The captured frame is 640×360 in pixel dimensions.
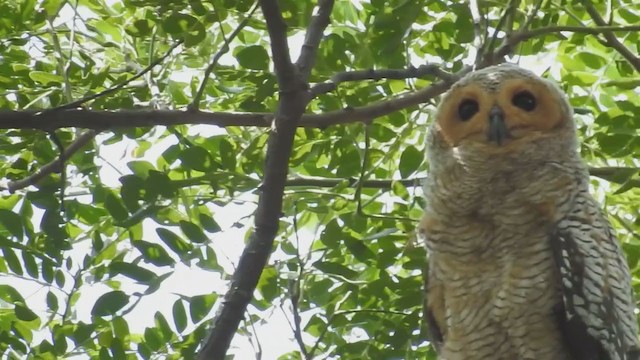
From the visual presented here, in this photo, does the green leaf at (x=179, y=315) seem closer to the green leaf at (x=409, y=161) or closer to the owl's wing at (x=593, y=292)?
the green leaf at (x=409, y=161)

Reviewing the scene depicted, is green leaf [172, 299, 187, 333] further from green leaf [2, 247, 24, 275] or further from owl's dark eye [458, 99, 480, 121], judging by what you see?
owl's dark eye [458, 99, 480, 121]

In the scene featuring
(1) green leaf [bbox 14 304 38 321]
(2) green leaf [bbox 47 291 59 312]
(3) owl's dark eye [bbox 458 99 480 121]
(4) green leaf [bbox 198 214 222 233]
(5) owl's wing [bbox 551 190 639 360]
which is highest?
(3) owl's dark eye [bbox 458 99 480 121]

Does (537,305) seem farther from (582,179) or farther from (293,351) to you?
(293,351)

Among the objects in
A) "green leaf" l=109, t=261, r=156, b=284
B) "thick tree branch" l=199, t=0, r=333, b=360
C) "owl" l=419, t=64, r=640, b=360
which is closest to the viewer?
"thick tree branch" l=199, t=0, r=333, b=360

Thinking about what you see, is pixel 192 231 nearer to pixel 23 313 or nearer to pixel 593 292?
pixel 23 313

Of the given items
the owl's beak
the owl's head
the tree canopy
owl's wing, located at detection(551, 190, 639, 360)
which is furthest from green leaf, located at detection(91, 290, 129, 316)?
owl's wing, located at detection(551, 190, 639, 360)

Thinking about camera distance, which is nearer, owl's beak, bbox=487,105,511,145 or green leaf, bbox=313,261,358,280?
owl's beak, bbox=487,105,511,145

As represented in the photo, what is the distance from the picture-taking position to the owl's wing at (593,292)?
13.4ft

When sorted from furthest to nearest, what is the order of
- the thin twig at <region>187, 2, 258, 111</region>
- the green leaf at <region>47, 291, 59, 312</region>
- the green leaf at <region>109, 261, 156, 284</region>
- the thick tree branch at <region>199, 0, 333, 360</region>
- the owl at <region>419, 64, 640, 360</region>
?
the green leaf at <region>47, 291, 59, 312</region>, the green leaf at <region>109, 261, 156, 284</region>, the owl at <region>419, 64, 640, 360</region>, the thin twig at <region>187, 2, 258, 111</region>, the thick tree branch at <region>199, 0, 333, 360</region>

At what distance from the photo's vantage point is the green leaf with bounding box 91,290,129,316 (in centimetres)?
455

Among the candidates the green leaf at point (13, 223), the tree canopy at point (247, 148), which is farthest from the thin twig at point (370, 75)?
the green leaf at point (13, 223)

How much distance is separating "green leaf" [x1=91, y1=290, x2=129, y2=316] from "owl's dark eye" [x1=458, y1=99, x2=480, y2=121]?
61.4 inches

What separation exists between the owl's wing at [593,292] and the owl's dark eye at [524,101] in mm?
562

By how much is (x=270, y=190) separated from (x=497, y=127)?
1323 millimetres
